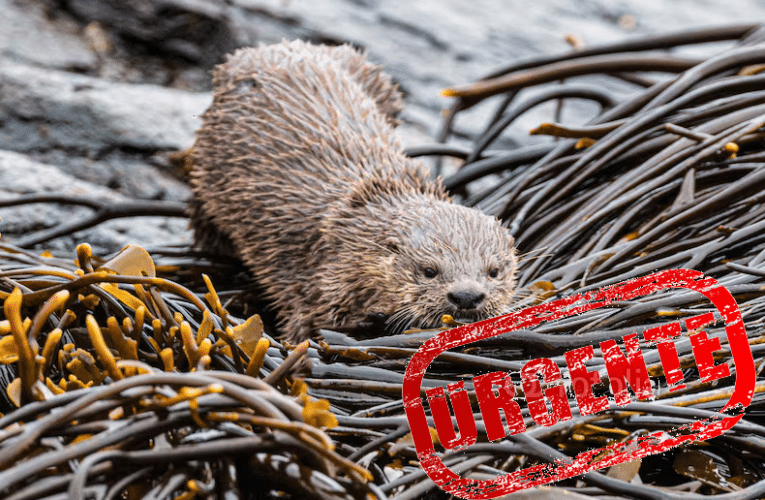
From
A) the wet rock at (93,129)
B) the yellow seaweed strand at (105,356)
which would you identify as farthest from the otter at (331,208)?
the yellow seaweed strand at (105,356)

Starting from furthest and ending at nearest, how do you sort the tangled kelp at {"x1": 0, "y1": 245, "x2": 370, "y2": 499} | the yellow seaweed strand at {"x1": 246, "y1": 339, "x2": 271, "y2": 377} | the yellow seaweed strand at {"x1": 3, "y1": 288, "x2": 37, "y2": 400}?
the yellow seaweed strand at {"x1": 246, "y1": 339, "x2": 271, "y2": 377}
the yellow seaweed strand at {"x1": 3, "y1": 288, "x2": 37, "y2": 400}
the tangled kelp at {"x1": 0, "y1": 245, "x2": 370, "y2": 499}

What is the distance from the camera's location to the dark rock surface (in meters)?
2.65

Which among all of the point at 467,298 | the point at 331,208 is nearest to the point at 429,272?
the point at 467,298

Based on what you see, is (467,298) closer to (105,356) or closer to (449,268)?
(449,268)

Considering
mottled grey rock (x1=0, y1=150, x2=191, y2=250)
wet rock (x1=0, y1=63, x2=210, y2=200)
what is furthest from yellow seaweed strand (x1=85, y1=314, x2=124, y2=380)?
wet rock (x1=0, y1=63, x2=210, y2=200)

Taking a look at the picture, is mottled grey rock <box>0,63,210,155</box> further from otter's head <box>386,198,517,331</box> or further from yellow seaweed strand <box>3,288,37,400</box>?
yellow seaweed strand <box>3,288,37,400</box>

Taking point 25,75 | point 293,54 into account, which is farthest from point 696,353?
point 25,75

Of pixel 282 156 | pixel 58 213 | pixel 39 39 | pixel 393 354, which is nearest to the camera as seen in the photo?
pixel 393 354

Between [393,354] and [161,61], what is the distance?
241cm

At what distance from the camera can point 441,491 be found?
103 centimetres

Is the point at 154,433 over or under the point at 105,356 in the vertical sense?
under

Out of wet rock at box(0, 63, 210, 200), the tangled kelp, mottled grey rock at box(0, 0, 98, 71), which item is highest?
mottled grey rock at box(0, 0, 98, 71)

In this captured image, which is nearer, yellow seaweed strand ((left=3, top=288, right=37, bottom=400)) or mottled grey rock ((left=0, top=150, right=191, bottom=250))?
yellow seaweed strand ((left=3, top=288, right=37, bottom=400))

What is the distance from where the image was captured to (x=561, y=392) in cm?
110
